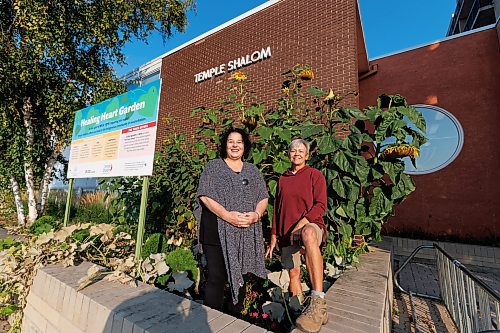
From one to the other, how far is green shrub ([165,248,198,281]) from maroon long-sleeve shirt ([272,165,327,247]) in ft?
2.55

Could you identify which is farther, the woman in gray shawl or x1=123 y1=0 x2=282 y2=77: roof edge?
x1=123 y1=0 x2=282 y2=77: roof edge

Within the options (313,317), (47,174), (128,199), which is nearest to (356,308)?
(313,317)

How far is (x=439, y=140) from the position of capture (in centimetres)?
640

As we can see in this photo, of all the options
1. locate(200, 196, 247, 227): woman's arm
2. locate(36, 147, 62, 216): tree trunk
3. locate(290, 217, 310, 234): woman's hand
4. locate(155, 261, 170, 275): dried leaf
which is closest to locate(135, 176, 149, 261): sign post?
locate(155, 261, 170, 275): dried leaf

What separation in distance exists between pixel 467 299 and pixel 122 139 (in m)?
3.46

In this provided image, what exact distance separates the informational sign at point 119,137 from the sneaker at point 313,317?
5.35 ft

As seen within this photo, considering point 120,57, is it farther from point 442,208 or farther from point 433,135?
point 442,208

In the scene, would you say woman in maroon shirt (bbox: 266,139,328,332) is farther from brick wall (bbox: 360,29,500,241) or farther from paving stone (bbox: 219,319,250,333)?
brick wall (bbox: 360,29,500,241)

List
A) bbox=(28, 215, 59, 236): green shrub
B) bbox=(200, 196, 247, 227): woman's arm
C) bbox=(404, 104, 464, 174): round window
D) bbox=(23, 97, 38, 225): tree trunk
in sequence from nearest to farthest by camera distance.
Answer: bbox=(200, 196, 247, 227): woman's arm → bbox=(28, 215, 59, 236): green shrub → bbox=(23, 97, 38, 225): tree trunk → bbox=(404, 104, 464, 174): round window

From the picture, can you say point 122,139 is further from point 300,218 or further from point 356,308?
point 356,308

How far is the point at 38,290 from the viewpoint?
1976mm

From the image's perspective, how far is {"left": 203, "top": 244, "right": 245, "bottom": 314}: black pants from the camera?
171 cm

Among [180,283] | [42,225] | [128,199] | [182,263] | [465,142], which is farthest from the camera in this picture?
[465,142]

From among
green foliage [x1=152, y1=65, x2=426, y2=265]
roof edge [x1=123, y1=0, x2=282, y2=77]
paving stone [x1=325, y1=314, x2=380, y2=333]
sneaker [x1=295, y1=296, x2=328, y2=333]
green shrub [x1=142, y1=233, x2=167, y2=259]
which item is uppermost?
roof edge [x1=123, y1=0, x2=282, y2=77]
